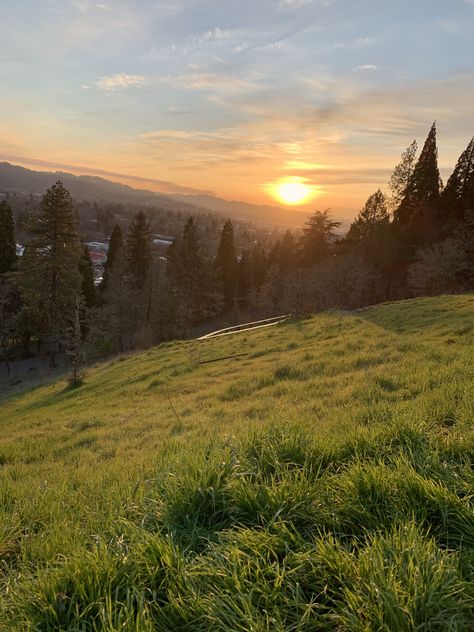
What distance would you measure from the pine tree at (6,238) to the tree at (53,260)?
46.8ft

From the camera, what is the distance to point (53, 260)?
31062 millimetres

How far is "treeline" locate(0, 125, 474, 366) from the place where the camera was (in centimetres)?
3173

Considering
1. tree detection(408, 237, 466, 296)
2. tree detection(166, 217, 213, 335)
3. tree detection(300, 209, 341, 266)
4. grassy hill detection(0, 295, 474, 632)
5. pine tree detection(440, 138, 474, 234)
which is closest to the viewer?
grassy hill detection(0, 295, 474, 632)

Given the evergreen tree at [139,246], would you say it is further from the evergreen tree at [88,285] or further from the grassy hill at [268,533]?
the grassy hill at [268,533]

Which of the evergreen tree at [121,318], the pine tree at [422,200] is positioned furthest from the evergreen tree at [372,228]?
the evergreen tree at [121,318]

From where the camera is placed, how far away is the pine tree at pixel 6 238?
43.5 m

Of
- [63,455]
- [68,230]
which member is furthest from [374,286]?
[63,455]

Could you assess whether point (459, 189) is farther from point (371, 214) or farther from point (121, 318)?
point (121, 318)

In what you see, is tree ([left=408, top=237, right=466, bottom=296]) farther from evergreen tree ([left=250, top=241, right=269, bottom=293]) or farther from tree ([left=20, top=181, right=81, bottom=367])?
evergreen tree ([left=250, top=241, right=269, bottom=293])

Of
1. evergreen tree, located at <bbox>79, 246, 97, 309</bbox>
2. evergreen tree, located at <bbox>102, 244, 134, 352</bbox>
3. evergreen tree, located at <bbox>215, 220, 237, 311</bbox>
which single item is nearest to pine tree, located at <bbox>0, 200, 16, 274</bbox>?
evergreen tree, located at <bbox>79, 246, 97, 309</bbox>

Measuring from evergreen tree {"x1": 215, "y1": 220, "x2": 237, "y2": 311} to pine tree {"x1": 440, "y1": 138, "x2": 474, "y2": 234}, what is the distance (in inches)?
1208

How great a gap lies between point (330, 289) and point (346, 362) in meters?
31.8

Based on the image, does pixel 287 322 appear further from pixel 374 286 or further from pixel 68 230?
pixel 374 286

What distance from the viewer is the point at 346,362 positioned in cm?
1035
